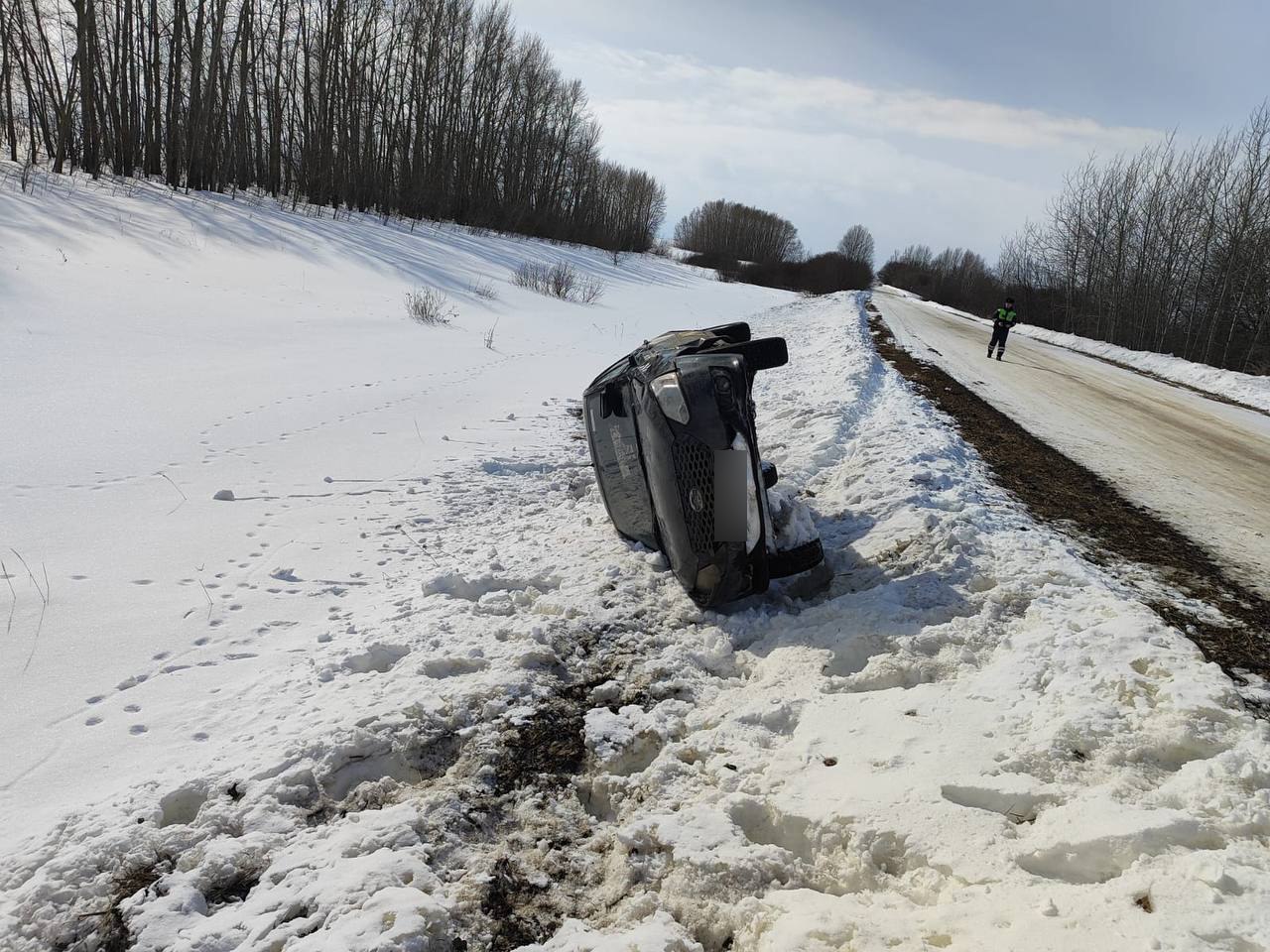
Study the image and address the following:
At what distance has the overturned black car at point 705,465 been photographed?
309 centimetres

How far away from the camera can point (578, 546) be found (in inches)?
177

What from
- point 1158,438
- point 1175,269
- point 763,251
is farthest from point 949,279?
point 1158,438

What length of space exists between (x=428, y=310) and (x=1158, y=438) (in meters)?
12.1

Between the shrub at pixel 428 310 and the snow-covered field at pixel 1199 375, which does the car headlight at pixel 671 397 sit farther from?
the snow-covered field at pixel 1199 375

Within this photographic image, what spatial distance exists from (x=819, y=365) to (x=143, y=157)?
23.5 meters

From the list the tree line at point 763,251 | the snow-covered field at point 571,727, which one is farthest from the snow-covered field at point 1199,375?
the tree line at point 763,251

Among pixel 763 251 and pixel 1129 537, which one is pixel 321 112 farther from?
pixel 763 251

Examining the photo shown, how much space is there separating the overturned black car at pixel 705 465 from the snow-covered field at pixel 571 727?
30 centimetres

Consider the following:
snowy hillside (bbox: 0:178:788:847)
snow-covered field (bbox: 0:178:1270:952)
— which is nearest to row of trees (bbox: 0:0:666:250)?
snowy hillside (bbox: 0:178:788:847)

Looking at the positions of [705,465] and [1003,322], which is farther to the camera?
[1003,322]

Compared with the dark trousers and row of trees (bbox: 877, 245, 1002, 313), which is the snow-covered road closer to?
the dark trousers

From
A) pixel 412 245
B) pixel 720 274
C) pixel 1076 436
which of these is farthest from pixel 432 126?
pixel 1076 436

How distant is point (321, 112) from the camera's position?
29.3m

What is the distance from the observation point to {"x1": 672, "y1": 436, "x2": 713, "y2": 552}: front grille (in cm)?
312
